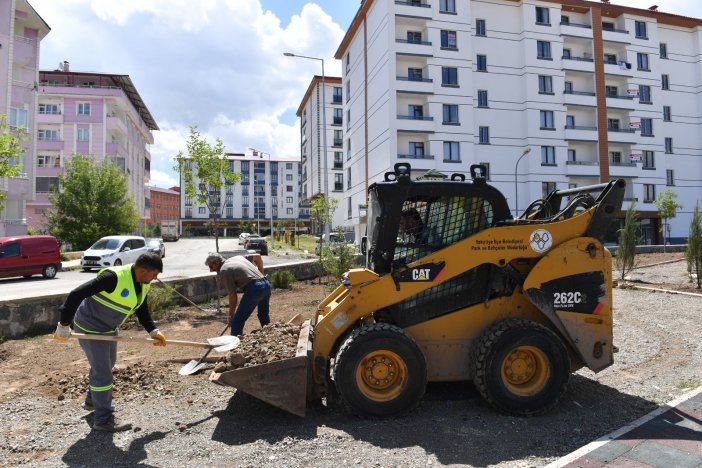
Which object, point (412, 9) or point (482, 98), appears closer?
point (412, 9)

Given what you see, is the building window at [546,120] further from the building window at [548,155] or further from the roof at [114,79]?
the roof at [114,79]

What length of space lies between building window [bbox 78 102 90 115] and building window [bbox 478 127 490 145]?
123 feet

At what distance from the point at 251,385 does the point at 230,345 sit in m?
1.05

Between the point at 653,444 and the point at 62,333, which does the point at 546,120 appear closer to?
the point at 653,444

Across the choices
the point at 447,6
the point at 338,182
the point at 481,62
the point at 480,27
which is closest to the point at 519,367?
the point at 447,6

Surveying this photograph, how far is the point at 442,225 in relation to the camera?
4969 mm

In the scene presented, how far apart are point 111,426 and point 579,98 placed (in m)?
46.0

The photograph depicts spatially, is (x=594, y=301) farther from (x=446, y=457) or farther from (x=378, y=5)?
(x=378, y=5)

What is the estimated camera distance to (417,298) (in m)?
4.88

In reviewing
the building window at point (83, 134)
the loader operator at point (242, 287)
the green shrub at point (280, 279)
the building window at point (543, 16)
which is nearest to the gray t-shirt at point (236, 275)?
the loader operator at point (242, 287)

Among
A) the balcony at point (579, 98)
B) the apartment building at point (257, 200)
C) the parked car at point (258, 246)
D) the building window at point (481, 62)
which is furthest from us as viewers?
the apartment building at point (257, 200)

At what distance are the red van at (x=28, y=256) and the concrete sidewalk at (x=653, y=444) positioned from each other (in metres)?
19.9

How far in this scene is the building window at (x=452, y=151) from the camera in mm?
39094

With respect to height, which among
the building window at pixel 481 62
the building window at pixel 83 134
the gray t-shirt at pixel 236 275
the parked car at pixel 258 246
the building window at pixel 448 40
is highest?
the building window at pixel 448 40
